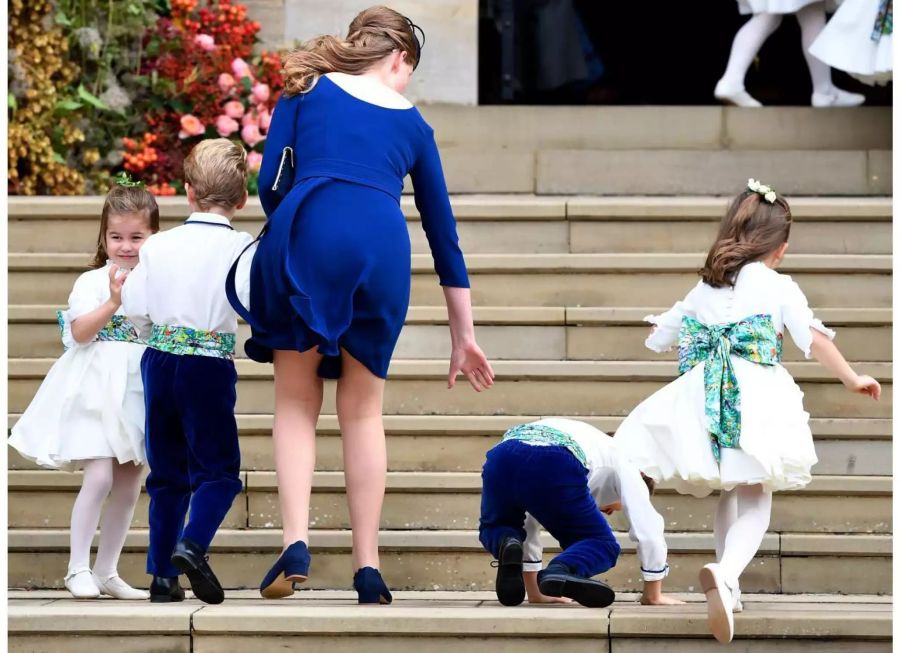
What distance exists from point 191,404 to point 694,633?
1.50 meters

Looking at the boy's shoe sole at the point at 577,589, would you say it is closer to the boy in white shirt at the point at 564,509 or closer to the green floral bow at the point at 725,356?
the boy in white shirt at the point at 564,509

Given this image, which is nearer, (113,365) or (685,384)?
(685,384)

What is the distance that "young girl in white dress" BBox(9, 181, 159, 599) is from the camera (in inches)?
Answer: 194

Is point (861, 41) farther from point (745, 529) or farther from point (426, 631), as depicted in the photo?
point (426, 631)

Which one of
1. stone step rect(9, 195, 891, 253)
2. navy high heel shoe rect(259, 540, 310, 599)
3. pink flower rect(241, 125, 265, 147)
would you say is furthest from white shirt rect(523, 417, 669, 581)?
pink flower rect(241, 125, 265, 147)

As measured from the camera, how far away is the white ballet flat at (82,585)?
488 cm

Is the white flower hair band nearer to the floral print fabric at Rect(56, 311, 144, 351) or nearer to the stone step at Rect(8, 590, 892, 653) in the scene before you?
the stone step at Rect(8, 590, 892, 653)

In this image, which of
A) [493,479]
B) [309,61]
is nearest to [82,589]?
[493,479]

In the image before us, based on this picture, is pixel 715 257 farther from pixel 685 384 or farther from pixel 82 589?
pixel 82 589

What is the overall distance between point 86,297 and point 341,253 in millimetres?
1046

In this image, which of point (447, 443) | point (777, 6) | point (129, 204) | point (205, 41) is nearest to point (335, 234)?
point (129, 204)

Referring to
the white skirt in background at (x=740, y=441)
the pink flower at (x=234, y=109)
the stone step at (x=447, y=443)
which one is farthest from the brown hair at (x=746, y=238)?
the pink flower at (x=234, y=109)

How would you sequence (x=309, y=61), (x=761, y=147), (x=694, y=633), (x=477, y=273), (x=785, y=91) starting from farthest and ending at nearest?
1. (x=785, y=91)
2. (x=761, y=147)
3. (x=477, y=273)
4. (x=309, y=61)
5. (x=694, y=633)

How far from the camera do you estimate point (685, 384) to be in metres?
4.67
